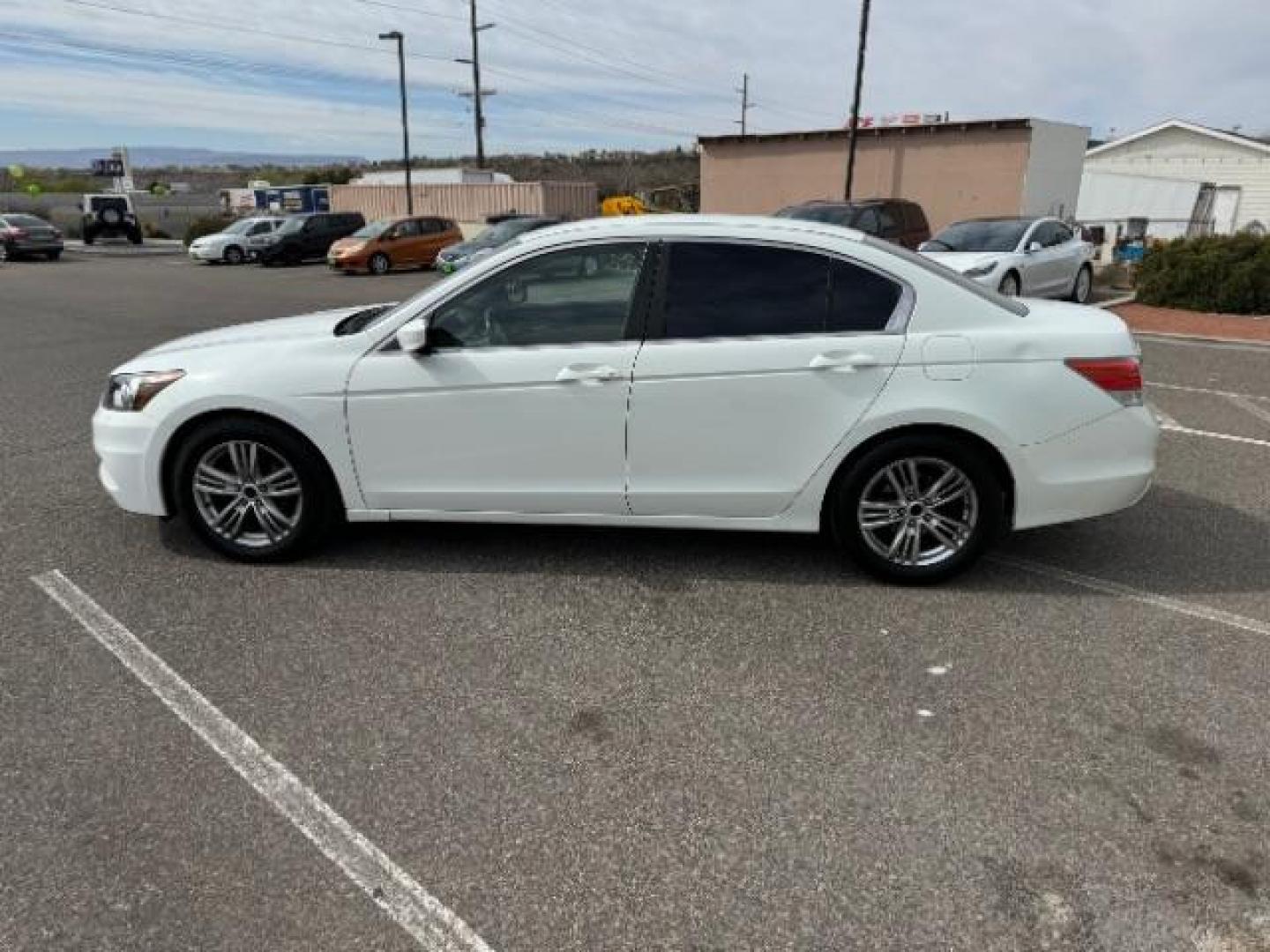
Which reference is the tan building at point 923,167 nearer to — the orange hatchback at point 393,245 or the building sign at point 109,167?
the orange hatchback at point 393,245

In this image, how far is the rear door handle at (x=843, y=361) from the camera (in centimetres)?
388

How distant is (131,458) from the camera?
4.26 meters

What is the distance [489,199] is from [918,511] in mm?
38461

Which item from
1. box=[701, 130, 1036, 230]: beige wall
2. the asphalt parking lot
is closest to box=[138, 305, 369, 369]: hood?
the asphalt parking lot

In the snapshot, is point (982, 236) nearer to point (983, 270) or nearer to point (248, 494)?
point (983, 270)

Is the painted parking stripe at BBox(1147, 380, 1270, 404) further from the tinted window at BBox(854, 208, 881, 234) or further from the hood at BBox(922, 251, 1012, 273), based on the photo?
the tinted window at BBox(854, 208, 881, 234)

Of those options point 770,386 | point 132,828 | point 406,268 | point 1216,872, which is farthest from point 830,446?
point 406,268

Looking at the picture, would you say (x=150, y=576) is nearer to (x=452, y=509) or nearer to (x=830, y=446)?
(x=452, y=509)

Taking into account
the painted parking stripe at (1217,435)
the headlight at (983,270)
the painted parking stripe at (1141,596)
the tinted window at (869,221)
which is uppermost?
the tinted window at (869,221)

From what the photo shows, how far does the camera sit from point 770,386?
12.8 ft

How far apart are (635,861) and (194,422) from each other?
2941mm

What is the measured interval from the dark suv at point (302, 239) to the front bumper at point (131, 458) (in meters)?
27.7

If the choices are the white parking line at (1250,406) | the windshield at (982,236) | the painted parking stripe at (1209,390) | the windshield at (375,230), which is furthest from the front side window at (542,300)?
the windshield at (375,230)

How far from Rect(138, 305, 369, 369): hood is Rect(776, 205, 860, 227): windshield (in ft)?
37.0
